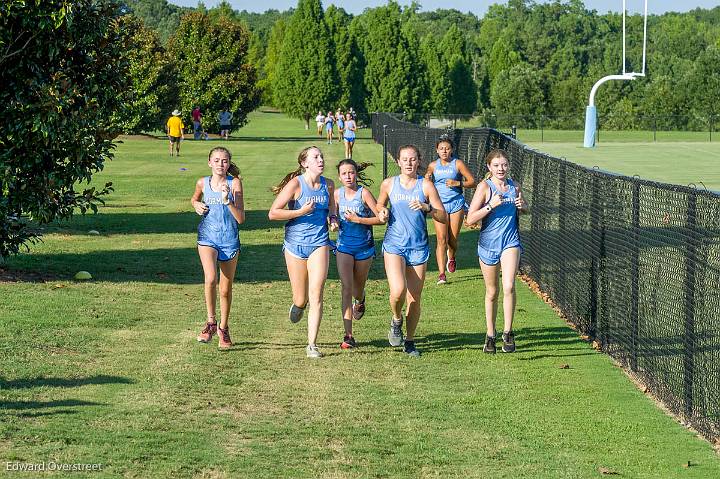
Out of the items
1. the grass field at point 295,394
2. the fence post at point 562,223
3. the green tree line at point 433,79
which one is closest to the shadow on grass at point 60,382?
the grass field at point 295,394

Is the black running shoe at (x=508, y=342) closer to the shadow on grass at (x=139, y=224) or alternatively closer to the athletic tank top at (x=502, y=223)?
the athletic tank top at (x=502, y=223)

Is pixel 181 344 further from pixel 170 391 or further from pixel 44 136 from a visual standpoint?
pixel 44 136

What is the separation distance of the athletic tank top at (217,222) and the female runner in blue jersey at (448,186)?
468 centimetres

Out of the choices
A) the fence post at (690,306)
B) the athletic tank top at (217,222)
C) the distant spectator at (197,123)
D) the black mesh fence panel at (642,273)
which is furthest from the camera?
the distant spectator at (197,123)

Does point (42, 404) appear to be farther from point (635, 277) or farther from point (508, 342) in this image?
point (635, 277)

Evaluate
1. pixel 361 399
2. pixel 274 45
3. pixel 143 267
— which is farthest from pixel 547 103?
pixel 361 399

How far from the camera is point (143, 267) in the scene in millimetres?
17562

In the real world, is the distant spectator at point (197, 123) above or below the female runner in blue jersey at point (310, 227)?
below

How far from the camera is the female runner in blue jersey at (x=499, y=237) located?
11703mm

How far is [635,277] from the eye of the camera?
36.0 feet

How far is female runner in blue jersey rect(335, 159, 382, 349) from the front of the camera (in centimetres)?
1145

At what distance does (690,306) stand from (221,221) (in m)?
4.60

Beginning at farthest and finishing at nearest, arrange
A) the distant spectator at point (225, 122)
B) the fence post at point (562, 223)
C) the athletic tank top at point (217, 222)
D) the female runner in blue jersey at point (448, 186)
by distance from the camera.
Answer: the distant spectator at point (225, 122), the female runner in blue jersey at point (448, 186), the fence post at point (562, 223), the athletic tank top at point (217, 222)

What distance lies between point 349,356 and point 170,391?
228 cm
